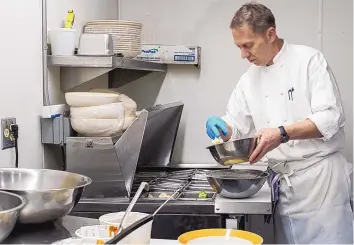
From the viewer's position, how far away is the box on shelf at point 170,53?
3596mm

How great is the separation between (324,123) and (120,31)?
3.85 feet

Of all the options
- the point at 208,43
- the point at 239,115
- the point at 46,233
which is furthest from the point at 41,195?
the point at 208,43

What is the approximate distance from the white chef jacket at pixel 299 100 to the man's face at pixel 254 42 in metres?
0.08

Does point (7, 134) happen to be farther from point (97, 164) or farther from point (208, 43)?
point (208, 43)

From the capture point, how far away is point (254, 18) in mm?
2586

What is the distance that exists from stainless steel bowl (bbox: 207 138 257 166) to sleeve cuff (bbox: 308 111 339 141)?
0.29 meters

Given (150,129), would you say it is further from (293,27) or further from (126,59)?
(293,27)

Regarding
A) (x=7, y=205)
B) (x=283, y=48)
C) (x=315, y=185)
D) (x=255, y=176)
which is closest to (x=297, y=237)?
(x=315, y=185)

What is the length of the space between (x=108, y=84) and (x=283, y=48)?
136cm

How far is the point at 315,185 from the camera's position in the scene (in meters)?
2.63

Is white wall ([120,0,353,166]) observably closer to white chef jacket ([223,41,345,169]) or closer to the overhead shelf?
the overhead shelf

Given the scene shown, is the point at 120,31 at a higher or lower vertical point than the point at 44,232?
higher

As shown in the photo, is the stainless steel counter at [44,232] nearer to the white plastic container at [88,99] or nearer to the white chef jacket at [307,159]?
the white plastic container at [88,99]

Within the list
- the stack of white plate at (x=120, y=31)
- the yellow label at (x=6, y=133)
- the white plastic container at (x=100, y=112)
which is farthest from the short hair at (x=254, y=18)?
the yellow label at (x=6, y=133)
